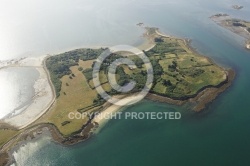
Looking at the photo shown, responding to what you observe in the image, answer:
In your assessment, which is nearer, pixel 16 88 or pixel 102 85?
pixel 102 85

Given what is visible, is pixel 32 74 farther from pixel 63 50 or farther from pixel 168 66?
pixel 168 66

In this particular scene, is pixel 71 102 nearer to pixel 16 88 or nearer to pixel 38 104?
pixel 38 104

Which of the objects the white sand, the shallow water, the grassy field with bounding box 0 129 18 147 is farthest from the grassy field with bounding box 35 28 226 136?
the shallow water

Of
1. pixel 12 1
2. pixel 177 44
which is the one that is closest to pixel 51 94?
pixel 177 44

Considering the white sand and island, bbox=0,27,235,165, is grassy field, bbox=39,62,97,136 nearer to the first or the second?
island, bbox=0,27,235,165

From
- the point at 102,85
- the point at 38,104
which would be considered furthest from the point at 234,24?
the point at 38,104

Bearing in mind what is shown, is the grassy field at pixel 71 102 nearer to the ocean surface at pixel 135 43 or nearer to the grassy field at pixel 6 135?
the ocean surface at pixel 135 43
